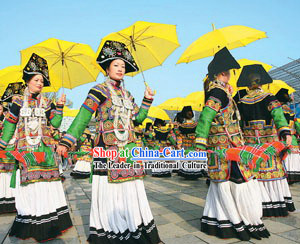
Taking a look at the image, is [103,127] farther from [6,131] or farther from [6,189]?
[6,189]

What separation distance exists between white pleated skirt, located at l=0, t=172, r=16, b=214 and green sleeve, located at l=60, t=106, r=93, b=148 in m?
3.42

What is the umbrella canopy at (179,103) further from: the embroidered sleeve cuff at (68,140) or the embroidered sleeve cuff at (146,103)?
the embroidered sleeve cuff at (68,140)

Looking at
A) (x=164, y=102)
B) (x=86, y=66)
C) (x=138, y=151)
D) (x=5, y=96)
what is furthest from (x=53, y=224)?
(x=164, y=102)

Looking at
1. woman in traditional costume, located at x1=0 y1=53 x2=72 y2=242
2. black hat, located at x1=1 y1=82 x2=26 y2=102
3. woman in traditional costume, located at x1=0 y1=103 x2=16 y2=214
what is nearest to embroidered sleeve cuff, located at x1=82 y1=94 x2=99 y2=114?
woman in traditional costume, located at x1=0 y1=53 x2=72 y2=242

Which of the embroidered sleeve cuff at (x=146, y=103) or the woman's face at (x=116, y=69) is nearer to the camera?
the woman's face at (x=116, y=69)

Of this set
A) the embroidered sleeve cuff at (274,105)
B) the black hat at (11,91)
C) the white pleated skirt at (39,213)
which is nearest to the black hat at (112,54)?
the white pleated skirt at (39,213)

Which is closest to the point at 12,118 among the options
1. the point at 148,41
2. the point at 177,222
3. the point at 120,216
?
the point at 120,216

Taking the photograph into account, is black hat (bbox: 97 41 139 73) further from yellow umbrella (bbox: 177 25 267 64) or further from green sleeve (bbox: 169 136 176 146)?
green sleeve (bbox: 169 136 176 146)

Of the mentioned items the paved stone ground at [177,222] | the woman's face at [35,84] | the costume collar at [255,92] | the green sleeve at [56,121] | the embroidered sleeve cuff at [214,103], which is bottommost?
the paved stone ground at [177,222]

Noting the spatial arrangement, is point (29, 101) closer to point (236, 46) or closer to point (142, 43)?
point (142, 43)

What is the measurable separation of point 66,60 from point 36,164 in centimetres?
261

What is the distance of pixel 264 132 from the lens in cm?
450

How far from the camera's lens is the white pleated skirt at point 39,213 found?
3490 millimetres

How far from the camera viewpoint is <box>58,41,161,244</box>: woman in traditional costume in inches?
117
